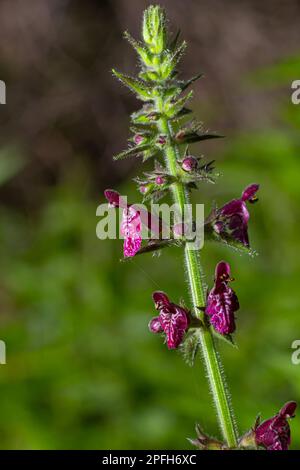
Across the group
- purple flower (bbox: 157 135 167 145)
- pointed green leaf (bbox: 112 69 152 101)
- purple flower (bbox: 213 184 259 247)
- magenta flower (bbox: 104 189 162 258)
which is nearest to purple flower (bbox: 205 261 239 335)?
purple flower (bbox: 213 184 259 247)

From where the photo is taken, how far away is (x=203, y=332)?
8.31 ft

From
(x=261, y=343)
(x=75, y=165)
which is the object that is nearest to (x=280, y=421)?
(x=261, y=343)

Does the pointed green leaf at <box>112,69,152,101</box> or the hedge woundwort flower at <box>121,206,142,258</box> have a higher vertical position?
the pointed green leaf at <box>112,69,152,101</box>

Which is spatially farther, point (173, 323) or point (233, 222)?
point (233, 222)

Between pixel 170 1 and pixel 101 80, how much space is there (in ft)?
7.06

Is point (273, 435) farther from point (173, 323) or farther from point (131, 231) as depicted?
point (131, 231)

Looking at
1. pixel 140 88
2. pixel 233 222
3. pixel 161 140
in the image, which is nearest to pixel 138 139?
pixel 161 140

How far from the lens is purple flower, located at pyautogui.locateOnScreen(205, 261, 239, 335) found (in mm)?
2404

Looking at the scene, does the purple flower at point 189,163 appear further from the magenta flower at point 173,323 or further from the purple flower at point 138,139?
the magenta flower at point 173,323

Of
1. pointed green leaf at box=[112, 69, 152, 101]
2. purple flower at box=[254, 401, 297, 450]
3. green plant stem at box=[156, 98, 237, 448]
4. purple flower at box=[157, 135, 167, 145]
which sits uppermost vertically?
pointed green leaf at box=[112, 69, 152, 101]

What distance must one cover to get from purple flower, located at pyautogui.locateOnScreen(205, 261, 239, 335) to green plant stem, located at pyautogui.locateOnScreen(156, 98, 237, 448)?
0.05m

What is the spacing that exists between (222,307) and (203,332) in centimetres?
15

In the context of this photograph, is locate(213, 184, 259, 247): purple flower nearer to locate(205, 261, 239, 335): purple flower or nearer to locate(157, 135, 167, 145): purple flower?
locate(205, 261, 239, 335): purple flower

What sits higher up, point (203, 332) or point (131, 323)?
point (131, 323)
